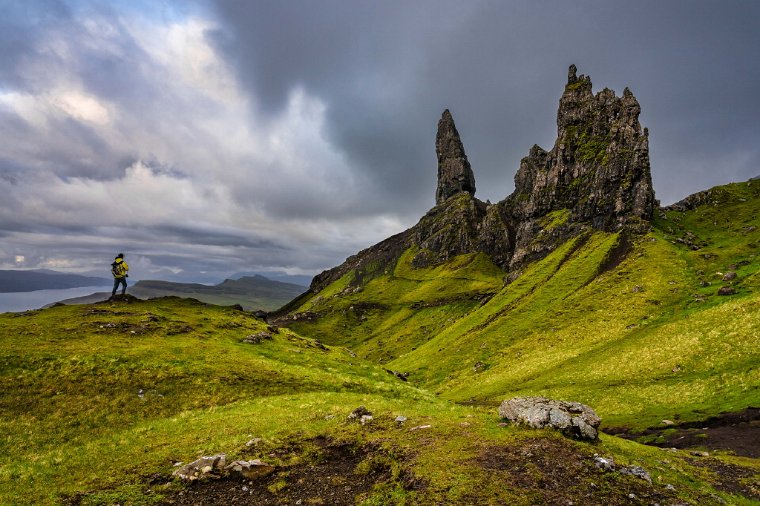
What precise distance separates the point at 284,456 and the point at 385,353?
148m

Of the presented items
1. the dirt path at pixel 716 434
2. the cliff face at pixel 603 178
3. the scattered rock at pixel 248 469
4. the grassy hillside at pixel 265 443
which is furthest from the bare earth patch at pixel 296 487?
the cliff face at pixel 603 178

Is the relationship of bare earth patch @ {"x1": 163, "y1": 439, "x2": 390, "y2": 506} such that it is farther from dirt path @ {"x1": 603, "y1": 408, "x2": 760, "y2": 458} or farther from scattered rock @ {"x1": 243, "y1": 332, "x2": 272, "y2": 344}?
scattered rock @ {"x1": 243, "y1": 332, "x2": 272, "y2": 344}

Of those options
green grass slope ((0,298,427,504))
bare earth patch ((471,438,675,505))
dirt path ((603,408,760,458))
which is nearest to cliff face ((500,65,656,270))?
dirt path ((603,408,760,458))

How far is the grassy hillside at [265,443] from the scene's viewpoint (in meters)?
15.9

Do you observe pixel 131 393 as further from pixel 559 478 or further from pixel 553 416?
pixel 559 478

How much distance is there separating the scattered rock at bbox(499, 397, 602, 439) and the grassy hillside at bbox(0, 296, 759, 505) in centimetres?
96

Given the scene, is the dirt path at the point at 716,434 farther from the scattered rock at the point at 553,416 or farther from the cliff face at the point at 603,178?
the cliff face at the point at 603,178

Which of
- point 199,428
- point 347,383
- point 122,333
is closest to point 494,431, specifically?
point 199,428

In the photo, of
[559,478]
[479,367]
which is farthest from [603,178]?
[559,478]

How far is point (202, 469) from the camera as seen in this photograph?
61.1 feet

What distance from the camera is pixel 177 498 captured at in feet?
54.4

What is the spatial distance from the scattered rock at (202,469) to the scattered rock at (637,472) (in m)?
19.4

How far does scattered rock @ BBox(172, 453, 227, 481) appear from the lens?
18.2 meters

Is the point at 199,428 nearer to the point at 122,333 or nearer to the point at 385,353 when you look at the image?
the point at 122,333
